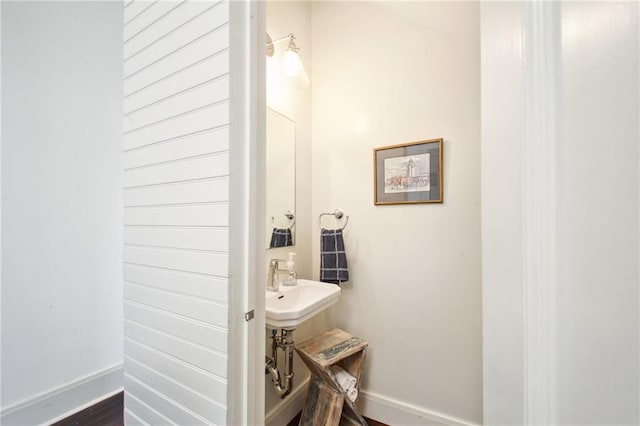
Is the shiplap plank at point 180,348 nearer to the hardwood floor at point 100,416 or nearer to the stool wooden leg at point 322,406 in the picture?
the hardwood floor at point 100,416

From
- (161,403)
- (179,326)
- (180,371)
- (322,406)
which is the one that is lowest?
(322,406)

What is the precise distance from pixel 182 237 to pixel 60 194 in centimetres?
91

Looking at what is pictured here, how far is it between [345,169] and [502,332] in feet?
4.93

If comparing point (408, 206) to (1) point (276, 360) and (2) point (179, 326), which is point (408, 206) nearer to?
(1) point (276, 360)

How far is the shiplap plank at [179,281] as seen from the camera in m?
0.80

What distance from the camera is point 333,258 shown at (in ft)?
5.59

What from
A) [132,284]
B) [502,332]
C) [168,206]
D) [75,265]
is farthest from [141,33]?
[502,332]

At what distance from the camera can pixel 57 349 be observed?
51.2 inches

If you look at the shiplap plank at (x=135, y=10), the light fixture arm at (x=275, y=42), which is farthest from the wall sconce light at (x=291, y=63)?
the shiplap plank at (x=135, y=10)

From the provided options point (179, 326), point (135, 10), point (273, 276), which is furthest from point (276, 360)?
point (135, 10)

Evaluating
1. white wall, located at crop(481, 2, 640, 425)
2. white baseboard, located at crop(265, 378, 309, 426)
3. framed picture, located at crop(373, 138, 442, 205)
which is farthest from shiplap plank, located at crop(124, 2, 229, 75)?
white baseboard, located at crop(265, 378, 309, 426)

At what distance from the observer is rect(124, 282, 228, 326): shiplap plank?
31.6 inches

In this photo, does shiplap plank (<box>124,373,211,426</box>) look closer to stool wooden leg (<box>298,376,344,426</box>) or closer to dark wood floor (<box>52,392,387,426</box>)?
dark wood floor (<box>52,392,387,426</box>)

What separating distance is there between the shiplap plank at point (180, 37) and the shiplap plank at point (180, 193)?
47 centimetres
